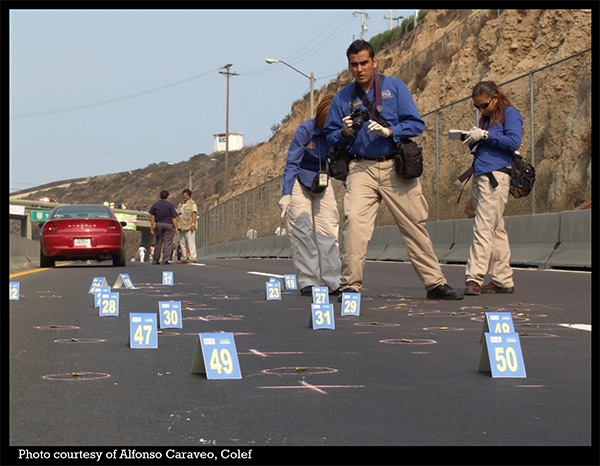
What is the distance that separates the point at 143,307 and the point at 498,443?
6513 mm

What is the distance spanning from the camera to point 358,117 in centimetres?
916

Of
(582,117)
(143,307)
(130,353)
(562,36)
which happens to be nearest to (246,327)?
(130,353)

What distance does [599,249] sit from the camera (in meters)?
11.0

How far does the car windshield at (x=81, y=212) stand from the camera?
71.5 feet

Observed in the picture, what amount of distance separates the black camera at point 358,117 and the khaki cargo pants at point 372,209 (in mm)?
625

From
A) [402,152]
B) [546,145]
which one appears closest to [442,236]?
[546,145]

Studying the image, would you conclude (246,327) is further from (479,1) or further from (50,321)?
(479,1)

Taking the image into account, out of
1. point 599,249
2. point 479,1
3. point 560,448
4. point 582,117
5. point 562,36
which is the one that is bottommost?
point 560,448

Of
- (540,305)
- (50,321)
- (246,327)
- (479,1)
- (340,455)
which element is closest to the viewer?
(340,455)

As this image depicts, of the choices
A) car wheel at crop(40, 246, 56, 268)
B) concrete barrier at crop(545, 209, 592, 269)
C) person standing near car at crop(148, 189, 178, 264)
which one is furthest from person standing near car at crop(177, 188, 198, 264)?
concrete barrier at crop(545, 209, 592, 269)

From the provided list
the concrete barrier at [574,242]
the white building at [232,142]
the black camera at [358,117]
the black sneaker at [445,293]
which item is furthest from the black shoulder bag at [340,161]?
the white building at [232,142]

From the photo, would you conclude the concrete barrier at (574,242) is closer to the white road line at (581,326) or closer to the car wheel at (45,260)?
the white road line at (581,326)

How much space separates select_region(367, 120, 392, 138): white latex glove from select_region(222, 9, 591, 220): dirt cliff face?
9.67m

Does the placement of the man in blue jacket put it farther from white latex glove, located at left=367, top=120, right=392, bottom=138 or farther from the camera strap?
white latex glove, located at left=367, top=120, right=392, bottom=138
